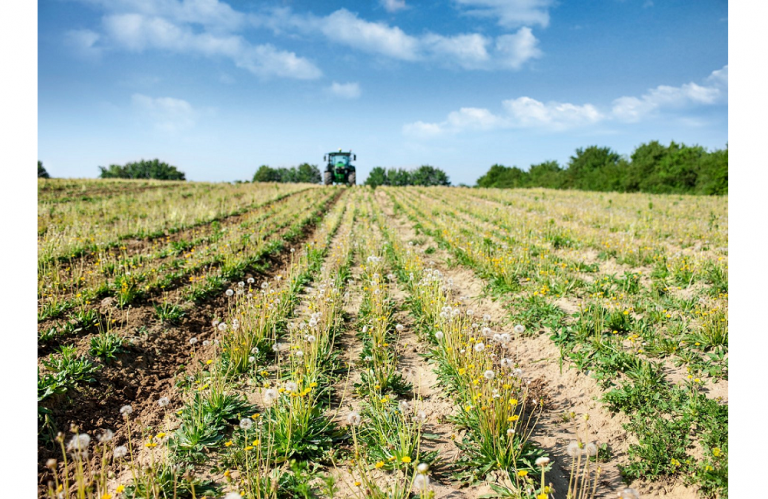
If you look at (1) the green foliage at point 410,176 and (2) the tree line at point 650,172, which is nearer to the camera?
(2) the tree line at point 650,172

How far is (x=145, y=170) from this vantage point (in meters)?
92.4

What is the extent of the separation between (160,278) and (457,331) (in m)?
5.40

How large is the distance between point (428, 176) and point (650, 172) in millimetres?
68358

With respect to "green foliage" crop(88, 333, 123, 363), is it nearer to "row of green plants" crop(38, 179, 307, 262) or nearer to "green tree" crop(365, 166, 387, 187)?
"row of green plants" crop(38, 179, 307, 262)

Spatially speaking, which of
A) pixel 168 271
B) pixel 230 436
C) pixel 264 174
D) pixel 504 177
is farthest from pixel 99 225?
pixel 264 174

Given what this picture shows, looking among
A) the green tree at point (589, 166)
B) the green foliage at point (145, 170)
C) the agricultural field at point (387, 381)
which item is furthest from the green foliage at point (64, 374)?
the green foliage at point (145, 170)

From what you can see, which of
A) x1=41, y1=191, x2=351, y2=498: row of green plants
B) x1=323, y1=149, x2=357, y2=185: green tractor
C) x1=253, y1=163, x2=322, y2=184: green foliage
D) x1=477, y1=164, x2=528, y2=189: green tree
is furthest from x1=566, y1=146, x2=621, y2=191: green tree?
x1=253, y1=163, x2=322, y2=184: green foliage

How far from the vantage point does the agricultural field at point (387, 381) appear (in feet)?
8.93

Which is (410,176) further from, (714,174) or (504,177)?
(714,174)

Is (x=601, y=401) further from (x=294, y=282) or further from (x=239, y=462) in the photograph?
(x=294, y=282)

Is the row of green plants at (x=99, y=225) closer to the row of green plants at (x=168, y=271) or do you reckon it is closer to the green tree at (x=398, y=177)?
the row of green plants at (x=168, y=271)

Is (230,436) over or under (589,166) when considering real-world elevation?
under

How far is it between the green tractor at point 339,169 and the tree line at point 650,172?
3281 centimetres

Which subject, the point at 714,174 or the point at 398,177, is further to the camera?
the point at 398,177
